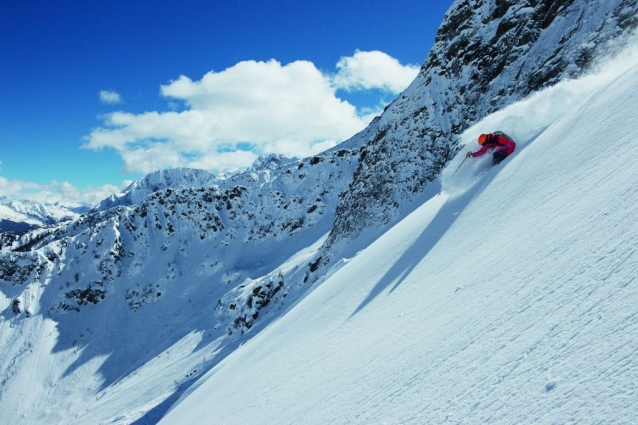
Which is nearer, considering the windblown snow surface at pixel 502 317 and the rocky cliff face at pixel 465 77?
the windblown snow surface at pixel 502 317

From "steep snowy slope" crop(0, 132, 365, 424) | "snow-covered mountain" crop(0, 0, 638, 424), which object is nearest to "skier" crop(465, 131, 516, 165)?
"snow-covered mountain" crop(0, 0, 638, 424)

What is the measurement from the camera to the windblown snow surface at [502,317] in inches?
86.7

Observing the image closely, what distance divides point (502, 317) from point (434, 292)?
180 centimetres

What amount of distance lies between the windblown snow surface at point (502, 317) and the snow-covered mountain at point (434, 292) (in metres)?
0.02

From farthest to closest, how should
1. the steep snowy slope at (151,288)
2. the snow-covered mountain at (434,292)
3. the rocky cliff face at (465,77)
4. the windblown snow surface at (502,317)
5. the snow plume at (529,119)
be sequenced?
the steep snowy slope at (151,288) → the rocky cliff face at (465,77) → the snow plume at (529,119) → the snow-covered mountain at (434,292) → the windblown snow surface at (502,317)

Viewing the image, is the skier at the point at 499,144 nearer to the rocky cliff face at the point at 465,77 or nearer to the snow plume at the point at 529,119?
the snow plume at the point at 529,119

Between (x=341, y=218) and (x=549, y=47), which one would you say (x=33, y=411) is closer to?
(x=341, y=218)

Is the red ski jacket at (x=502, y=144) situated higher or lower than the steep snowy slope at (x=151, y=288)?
lower

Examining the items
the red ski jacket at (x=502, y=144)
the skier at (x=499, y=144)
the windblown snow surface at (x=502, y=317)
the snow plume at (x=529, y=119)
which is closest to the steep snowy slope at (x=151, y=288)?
the snow plume at (x=529, y=119)

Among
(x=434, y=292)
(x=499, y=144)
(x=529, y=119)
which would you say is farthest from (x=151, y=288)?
(x=434, y=292)

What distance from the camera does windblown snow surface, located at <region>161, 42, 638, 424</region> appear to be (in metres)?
2.20

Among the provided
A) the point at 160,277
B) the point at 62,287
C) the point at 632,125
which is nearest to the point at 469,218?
the point at 632,125

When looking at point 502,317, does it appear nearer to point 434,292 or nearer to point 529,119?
point 434,292

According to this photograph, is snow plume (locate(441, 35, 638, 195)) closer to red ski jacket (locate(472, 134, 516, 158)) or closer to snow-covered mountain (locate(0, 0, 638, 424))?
snow-covered mountain (locate(0, 0, 638, 424))
